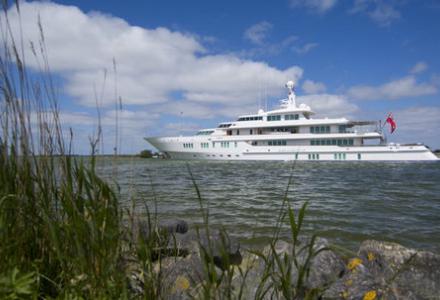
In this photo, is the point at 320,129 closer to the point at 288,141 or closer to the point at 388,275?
the point at 288,141

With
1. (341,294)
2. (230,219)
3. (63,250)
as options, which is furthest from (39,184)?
(230,219)

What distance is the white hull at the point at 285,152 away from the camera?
23922 millimetres

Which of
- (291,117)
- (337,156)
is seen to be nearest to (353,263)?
(337,156)

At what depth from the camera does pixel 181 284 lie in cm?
207

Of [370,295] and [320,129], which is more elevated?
[320,129]

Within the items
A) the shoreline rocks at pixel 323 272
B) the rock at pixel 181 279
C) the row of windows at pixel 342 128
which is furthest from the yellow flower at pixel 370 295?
the row of windows at pixel 342 128

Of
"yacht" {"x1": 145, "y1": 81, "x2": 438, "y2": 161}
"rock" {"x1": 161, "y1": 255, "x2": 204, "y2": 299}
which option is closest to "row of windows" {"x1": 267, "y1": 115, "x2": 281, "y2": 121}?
"yacht" {"x1": 145, "y1": 81, "x2": 438, "y2": 161}

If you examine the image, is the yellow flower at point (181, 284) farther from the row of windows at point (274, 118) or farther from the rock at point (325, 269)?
the row of windows at point (274, 118)

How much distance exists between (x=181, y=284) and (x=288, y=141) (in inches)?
1024

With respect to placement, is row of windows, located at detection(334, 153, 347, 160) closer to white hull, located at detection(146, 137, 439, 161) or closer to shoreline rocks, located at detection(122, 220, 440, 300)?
white hull, located at detection(146, 137, 439, 161)

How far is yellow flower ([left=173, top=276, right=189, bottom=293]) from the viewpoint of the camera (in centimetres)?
201

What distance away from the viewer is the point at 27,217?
1.62 m

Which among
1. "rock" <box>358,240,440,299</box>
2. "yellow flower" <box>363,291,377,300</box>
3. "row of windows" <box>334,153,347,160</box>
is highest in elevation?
"row of windows" <box>334,153,347,160</box>

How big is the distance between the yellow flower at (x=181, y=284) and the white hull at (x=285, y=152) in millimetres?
20769
